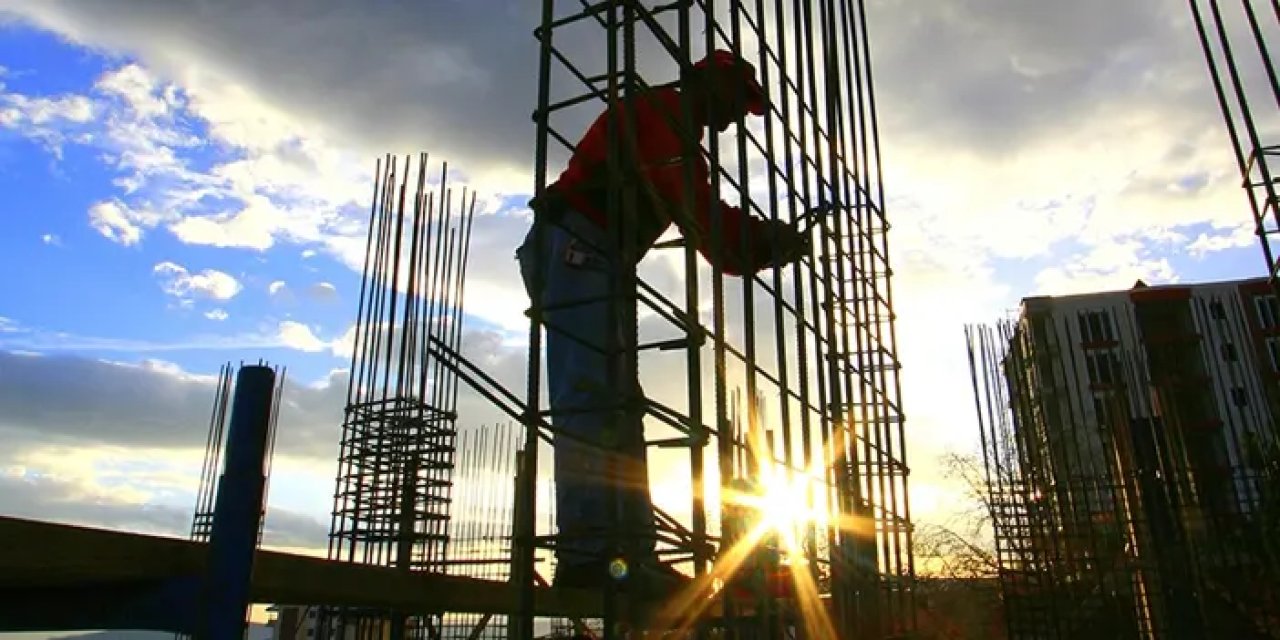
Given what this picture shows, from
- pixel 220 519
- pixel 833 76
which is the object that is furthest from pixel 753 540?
pixel 833 76

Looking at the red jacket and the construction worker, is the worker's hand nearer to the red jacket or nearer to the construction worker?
the construction worker

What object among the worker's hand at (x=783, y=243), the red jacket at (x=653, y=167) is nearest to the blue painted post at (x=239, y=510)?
the red jacket at (x=653, y=167)

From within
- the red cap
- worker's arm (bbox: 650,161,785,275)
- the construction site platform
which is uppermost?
the red cap

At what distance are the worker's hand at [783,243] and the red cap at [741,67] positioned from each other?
664mm

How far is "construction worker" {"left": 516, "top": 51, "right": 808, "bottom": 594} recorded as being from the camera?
11.0 ft

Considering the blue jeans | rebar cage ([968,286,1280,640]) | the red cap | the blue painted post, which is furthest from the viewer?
rebar cage ([968,286,1280,640])

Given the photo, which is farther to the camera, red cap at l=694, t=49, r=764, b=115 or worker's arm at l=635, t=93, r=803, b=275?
red cap at l=694, t=49, r=764, b=115

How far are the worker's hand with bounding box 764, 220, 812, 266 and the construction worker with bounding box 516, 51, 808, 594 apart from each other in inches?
9.5

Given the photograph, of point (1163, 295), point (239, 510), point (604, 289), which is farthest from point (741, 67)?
point (1163, 295)

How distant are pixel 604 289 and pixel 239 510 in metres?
2.37

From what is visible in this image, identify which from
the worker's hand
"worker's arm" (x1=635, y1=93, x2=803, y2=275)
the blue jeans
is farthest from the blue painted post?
the worker's hand

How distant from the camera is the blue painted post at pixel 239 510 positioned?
1.69m

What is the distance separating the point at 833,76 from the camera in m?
7.48

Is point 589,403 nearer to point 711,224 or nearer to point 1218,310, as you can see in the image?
point 711,224
